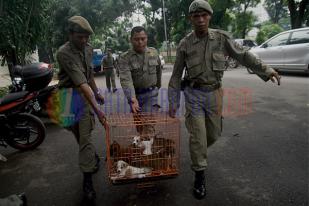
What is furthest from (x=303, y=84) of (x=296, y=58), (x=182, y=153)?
(x=182, y=153)

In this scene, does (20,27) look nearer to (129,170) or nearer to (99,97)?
(99,97)

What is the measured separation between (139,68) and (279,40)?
9.33 metres

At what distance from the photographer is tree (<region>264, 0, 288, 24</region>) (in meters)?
55.5

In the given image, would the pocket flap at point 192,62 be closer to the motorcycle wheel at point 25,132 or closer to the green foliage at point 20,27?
the motorcycle wheel at point 25,132

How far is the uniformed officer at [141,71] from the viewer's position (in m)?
3.70

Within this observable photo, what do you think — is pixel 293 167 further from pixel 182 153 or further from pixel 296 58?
pixel 296 58

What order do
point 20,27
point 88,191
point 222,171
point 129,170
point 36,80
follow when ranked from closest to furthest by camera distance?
1. point 129,170
2. point 88,191
3. point 222,171
4. point 36,80
5. point 20,27

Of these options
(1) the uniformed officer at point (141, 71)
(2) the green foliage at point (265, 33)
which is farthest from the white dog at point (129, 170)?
(2) the green foliage at point (265, 33)

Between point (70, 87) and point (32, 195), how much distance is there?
1.27 m

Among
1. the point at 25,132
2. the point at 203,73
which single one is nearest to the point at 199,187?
the point at 203,73

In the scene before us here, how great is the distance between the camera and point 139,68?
3822 millimetres

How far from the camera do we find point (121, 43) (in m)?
38.2

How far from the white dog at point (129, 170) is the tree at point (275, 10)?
58718 mm

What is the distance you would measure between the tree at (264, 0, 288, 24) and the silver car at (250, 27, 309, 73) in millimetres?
48563
